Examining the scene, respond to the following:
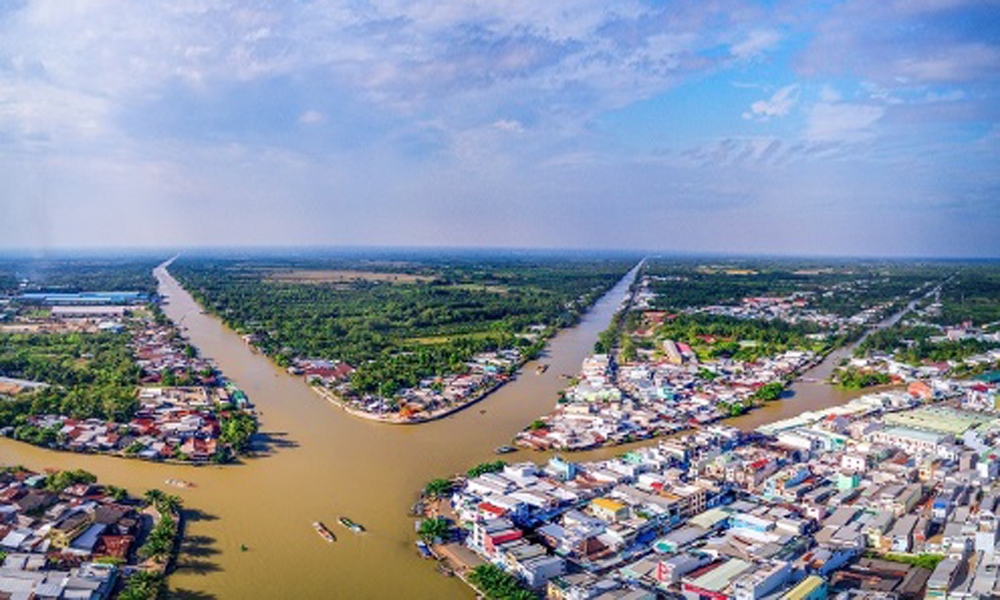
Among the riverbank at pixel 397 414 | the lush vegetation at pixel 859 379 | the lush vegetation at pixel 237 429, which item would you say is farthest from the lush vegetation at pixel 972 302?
the lush vegetation at pixel 237 429

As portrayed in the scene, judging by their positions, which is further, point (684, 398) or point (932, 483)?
point (684, 398)

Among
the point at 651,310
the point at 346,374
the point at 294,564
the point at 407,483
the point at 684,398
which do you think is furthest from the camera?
the point at 651,310

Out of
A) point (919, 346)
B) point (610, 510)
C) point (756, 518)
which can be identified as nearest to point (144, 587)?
point (610, 510)

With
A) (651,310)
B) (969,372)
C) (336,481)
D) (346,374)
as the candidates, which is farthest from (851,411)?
(651,310)

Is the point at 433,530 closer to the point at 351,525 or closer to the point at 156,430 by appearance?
the point at 351,525

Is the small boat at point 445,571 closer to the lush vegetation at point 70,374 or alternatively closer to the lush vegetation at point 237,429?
the lush vegetation at point 237,429

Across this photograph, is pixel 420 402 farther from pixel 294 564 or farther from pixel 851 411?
pixel 851 411
